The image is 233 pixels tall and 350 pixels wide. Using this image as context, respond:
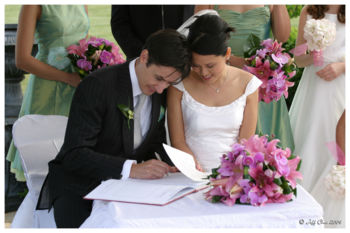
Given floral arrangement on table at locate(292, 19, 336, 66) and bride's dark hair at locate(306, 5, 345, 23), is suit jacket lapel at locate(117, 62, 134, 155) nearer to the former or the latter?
floral arrangement on table at locate(292, 19, 336, 66)

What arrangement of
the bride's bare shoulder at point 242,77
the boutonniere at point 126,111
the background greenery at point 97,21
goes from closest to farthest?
the boutonniere at point 126,111
the bride's bare shoulder at point 242,77
the background greenery at point 97,21

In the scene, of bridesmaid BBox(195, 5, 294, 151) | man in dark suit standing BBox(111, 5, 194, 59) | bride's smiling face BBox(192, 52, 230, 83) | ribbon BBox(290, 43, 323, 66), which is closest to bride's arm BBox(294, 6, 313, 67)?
ribbon BBox(290, 43, 323, 66)

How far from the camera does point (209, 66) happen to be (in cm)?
276

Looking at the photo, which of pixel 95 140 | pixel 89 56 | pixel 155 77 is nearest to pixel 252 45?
pixel 89 56

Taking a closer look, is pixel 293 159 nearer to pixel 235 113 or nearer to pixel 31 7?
pixel 235 113

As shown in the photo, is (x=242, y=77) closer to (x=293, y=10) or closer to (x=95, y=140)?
(x=95, y=140)

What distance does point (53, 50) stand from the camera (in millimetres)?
3596

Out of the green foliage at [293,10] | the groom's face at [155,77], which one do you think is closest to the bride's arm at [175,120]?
the groom's face at [155,77]

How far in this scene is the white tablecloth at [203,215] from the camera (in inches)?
71.7

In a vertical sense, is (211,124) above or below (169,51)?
below

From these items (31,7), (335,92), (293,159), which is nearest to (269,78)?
(335,92)

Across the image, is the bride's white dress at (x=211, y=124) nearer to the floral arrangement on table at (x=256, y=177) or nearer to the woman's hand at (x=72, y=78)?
the floral arrangement on table at (x=256, y=177)

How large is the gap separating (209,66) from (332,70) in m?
1.39

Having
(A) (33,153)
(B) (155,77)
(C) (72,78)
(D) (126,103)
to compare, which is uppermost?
(B) (155,77)
